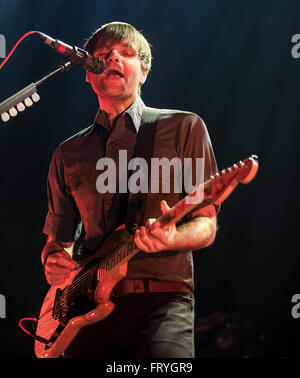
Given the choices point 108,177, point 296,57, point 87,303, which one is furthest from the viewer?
point 296,57

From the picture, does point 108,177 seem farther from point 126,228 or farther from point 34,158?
point 34,158

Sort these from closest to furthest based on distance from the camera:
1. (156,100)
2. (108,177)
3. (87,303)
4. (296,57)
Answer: (87,303)
(108,177)
(296,57)
(156,100)

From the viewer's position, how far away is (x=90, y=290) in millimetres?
1940

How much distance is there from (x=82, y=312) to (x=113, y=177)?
2.37ft

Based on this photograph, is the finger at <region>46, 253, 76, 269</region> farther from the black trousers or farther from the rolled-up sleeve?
the black trousers

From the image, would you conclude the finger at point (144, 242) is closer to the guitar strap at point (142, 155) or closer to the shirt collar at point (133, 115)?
the guitar strap at point (142, 155)

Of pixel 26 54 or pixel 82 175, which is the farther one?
pixel 26 54

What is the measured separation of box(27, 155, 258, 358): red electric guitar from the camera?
1651mm

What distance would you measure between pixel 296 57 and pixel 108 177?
80.8 inches

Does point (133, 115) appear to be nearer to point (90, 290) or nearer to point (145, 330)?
point (90, 290)

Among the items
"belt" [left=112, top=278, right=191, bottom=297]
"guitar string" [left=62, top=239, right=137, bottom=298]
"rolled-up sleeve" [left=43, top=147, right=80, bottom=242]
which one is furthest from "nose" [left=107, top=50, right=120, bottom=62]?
"belt" [left=112, top=278, right=191, bottom=297]

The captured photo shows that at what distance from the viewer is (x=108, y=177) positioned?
7.36 feet

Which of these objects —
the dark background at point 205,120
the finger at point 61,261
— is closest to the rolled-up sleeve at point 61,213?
the finger at point 61,261

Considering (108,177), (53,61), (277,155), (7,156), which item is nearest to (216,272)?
(277,155)
